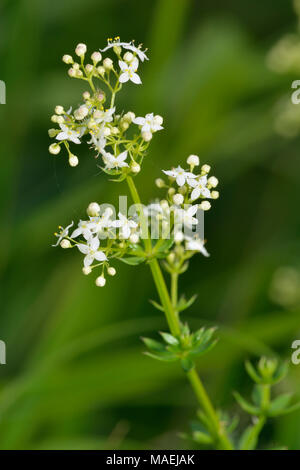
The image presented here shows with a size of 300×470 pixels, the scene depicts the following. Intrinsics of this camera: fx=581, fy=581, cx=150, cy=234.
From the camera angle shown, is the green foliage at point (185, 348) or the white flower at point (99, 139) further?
the green foliage at point (185, 348)

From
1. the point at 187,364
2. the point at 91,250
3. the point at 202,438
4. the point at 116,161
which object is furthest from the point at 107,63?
the point at 202,438

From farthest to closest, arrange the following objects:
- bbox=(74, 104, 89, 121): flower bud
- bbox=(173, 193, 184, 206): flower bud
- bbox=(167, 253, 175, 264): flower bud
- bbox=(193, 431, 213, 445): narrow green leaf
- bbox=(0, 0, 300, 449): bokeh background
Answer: bbox=(0, 0, 300, 449): bokeh background, bbox=(193, 431, 213, 445): narrow green leaf, bbox=(167, 253, 175, 264): flower bud, bbox=(173, 193, 184, 206): flower bud, bbox=(74, 104, 89, 121): flower bud

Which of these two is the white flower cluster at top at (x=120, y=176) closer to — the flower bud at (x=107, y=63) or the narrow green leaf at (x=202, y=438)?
the flower bud at (x=107, y=63)

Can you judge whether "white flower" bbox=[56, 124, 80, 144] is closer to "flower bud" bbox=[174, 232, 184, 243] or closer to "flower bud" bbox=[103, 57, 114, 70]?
"flower bud" bbox=[103, 57, 114, 70]

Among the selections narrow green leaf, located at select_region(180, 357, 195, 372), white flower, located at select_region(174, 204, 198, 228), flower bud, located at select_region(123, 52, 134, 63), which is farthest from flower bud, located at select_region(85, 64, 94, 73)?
narrow green leaf, located at select_region(180, 357, 195, 372)

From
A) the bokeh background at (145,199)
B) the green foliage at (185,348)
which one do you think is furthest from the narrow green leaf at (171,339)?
the bokeh background at (145,199)
